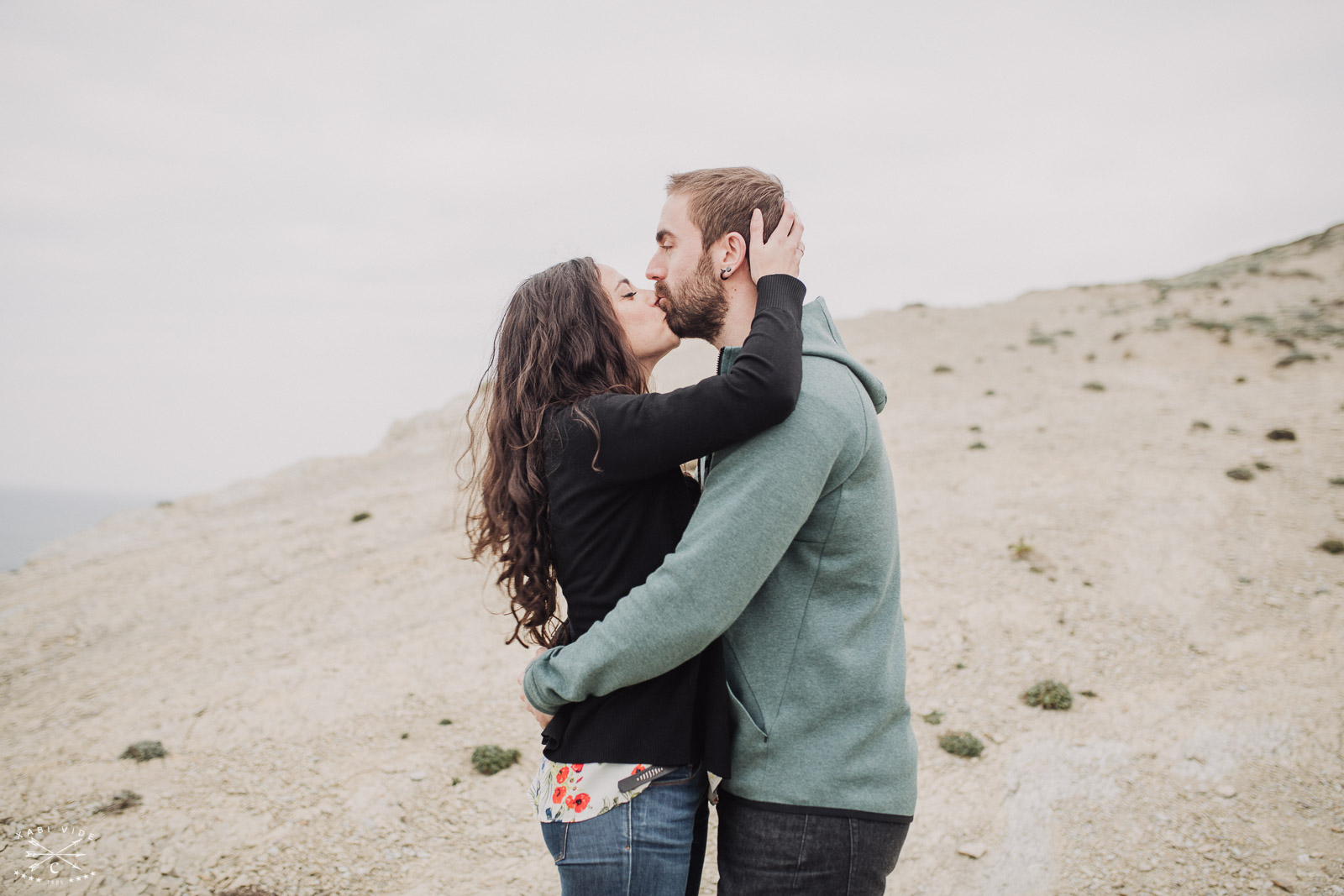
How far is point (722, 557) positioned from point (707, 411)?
17.4 inches

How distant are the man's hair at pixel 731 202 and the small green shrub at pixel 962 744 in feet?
22.3

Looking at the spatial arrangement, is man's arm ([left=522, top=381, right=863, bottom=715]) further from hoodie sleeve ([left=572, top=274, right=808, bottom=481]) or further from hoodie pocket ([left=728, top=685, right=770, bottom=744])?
hoodie pocket ([left=728, top=685, right=770, bottom=744])

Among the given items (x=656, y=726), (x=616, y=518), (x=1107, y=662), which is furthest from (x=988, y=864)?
(x=616, y=518)

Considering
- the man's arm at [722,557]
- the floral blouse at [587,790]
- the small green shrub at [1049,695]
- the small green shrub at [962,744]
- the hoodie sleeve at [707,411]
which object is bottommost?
the small green shrub at [1049,695]

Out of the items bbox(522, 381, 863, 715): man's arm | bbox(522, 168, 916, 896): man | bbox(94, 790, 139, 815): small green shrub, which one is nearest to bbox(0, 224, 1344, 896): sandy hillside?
bbox(94, 790, 139, 815): small green shrub

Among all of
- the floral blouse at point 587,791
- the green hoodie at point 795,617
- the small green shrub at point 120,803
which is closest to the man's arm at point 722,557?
the green hoodie at point 795,617

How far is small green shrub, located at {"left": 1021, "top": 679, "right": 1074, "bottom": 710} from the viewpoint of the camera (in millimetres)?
8156

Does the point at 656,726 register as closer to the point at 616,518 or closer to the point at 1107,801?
the point at 616,518

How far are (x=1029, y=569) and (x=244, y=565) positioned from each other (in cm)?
1644

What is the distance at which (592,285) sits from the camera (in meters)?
2.88

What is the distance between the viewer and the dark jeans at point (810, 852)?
2.27 metres

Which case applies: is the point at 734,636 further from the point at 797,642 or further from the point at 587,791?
the point at 587,791

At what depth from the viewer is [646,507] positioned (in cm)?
243

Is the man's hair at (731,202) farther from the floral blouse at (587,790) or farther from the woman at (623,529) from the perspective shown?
the floral blouse at (587,790)
